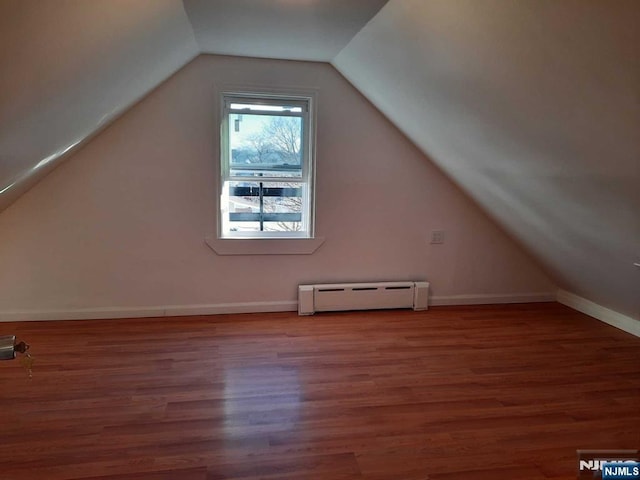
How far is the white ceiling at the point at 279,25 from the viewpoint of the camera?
7.31 ft

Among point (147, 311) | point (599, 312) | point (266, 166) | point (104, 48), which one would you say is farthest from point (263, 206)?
point (599, 312)

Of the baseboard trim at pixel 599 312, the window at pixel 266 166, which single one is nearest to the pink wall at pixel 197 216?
the window at pixel 266 166

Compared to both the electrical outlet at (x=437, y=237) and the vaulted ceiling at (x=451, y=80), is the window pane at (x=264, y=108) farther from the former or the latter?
the electrical outlet at (x=437, y=237)

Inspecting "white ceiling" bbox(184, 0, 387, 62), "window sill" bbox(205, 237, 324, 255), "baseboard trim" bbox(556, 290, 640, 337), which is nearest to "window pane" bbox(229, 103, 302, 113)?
"white ceiling" bbox(184, 0, 387, 62)

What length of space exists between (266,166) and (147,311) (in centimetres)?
158

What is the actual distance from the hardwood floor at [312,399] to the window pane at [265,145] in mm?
1282

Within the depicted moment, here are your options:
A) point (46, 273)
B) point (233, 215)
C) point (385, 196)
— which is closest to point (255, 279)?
point (233, 215)

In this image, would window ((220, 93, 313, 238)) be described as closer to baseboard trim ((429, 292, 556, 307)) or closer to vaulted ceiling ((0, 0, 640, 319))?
vaulted ceiling ((0, 0, 640, 319))

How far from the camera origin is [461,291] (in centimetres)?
405

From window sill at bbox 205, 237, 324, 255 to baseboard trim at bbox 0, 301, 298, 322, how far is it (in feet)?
1.51

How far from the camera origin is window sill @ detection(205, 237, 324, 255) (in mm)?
3541

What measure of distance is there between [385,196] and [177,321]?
2069mm

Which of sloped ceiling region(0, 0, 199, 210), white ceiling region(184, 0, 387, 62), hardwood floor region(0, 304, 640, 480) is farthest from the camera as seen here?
white ceiling region(184, 0, 387, 62)

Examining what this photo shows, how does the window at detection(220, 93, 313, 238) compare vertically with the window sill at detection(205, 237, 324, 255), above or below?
above
